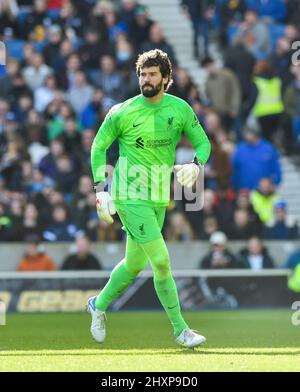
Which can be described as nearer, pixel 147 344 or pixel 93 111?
pixel 147 344

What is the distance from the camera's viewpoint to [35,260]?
19.0m

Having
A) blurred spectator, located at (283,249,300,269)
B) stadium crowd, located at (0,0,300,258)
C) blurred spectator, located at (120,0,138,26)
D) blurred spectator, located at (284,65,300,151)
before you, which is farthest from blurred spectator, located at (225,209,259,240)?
blurred spectator, located at (120,0,138,26)

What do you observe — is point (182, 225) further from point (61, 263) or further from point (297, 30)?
point (297, 30)

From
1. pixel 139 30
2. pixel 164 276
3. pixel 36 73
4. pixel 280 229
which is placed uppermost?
pixel 139 30

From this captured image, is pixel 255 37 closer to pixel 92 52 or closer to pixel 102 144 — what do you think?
pixel 92 52

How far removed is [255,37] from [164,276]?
11740 millimetres

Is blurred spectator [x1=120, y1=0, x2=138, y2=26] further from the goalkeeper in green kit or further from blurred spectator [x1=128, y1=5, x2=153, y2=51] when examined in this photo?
the goalkeeper in green kit

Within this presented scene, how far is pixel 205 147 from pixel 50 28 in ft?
38.6

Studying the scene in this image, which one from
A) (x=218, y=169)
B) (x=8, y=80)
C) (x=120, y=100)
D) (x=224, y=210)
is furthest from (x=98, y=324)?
(x=8, y=80)

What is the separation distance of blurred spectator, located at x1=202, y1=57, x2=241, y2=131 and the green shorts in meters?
10.2
